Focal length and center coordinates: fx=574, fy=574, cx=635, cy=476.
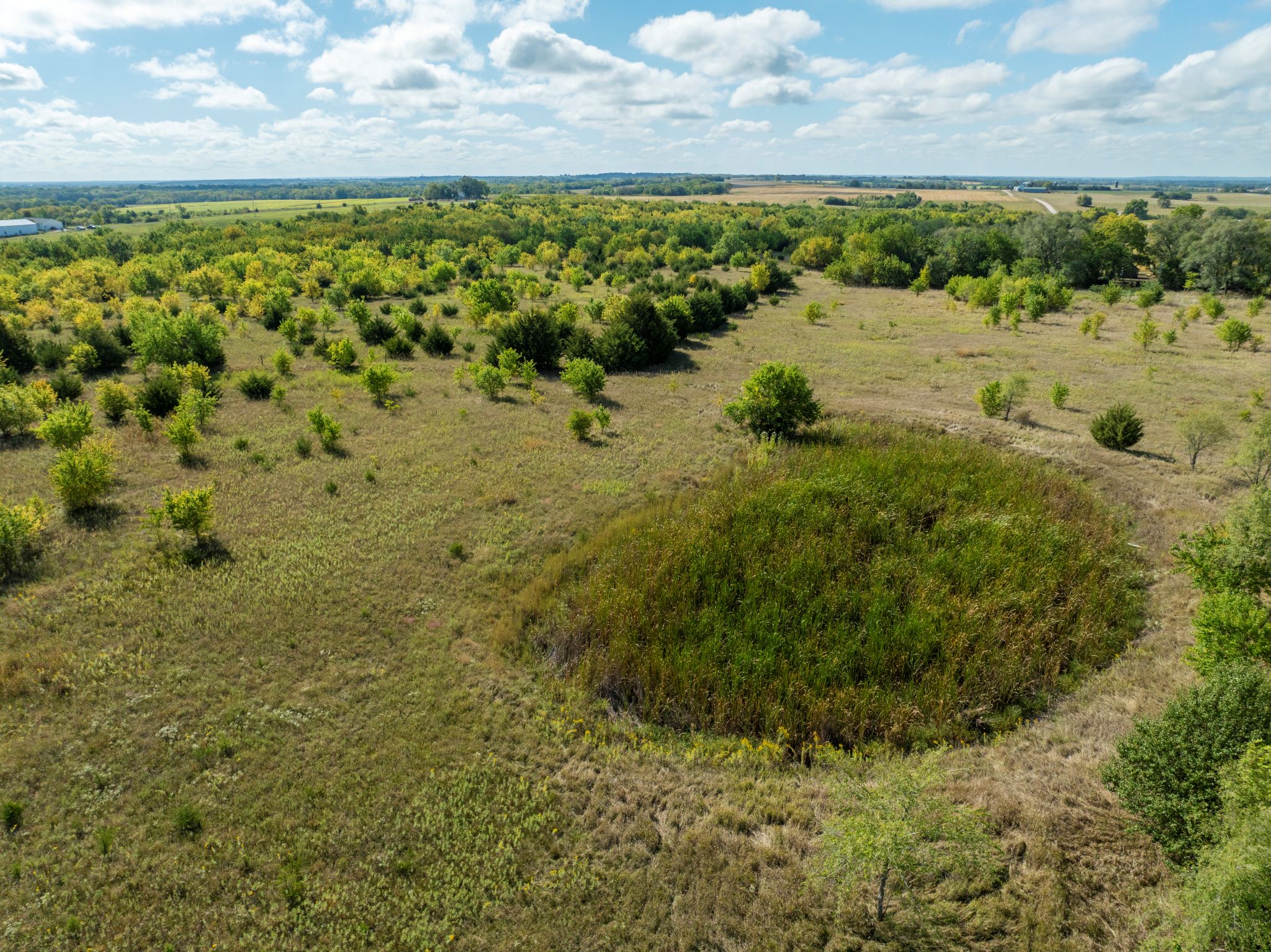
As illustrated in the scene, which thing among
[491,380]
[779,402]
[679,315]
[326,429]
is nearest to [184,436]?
[326,429]

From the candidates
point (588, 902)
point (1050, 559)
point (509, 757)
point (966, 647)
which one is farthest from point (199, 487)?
point (1050, 559)

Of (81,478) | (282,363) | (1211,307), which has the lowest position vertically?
(81,478)

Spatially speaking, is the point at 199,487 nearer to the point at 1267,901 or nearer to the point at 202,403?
the point at 202,403

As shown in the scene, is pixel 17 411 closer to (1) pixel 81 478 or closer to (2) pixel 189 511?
(1) pixel 81 478

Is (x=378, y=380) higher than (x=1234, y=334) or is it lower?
lower

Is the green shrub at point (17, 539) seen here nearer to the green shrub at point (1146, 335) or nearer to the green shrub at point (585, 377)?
the green shrub at point (585, 377)

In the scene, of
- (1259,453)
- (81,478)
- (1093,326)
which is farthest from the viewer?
(1093,326)
